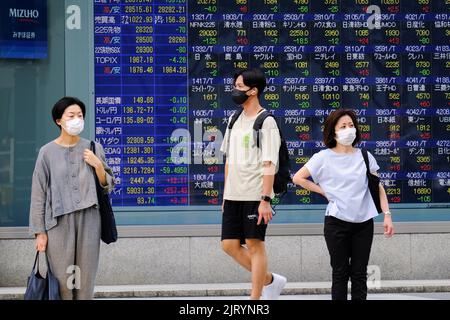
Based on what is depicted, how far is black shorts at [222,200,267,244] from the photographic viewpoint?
932cm

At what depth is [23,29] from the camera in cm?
1250

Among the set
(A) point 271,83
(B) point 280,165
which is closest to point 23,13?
(A) point 271,83

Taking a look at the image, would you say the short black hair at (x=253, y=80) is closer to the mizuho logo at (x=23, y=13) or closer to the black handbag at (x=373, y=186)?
the black handbag at (x=373, y=186)

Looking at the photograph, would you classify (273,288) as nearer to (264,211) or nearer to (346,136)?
(264,211)

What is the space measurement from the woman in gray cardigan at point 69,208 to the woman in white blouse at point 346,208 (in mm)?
1659

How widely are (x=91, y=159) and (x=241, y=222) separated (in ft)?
4.88

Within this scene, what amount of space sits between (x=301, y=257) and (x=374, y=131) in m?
1.58

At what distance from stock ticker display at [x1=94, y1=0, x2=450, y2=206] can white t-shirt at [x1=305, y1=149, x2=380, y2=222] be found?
3723mm

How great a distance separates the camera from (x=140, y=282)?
12.5 m

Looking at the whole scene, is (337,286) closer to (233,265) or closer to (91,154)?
(91,154)

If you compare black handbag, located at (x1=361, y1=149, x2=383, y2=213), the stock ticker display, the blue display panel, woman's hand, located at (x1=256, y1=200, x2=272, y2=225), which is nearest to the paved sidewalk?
the stock ticker display

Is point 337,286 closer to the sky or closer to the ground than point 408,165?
closer to the ground
